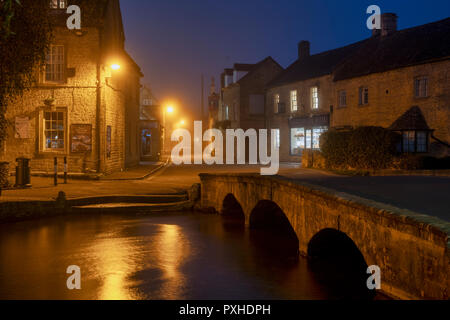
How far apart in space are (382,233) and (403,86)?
21250 mm

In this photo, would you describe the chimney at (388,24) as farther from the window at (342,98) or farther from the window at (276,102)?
the window at (276,102)

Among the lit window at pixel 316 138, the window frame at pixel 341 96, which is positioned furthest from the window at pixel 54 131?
the lit window at pixel 316 138

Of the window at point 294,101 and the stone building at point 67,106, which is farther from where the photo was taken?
the window at point 294,101

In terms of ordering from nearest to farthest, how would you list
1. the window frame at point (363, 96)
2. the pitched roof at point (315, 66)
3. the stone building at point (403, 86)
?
the stone building at point (403, 86) → the window frame at point (363, 96) → the pitched roof at point (315, 66)

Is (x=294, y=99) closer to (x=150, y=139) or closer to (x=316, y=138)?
(x=316, y=138)

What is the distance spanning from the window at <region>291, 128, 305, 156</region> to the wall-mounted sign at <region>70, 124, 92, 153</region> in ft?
64.3

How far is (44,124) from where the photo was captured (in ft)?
70.0

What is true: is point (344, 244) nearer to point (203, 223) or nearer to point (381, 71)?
point (203, 223)

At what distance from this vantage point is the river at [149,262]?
28.2 feet

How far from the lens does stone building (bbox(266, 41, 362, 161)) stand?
33.5 metres

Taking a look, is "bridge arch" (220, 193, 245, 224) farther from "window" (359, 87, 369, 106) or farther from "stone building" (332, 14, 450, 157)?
"window" (359, 87, 369, 106)

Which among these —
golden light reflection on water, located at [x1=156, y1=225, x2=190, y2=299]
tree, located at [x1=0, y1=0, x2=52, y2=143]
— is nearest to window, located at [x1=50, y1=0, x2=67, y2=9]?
tree, located at [x1=0, y1=0, x2=52, y2=143]

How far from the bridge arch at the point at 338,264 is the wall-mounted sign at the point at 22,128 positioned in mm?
15953
